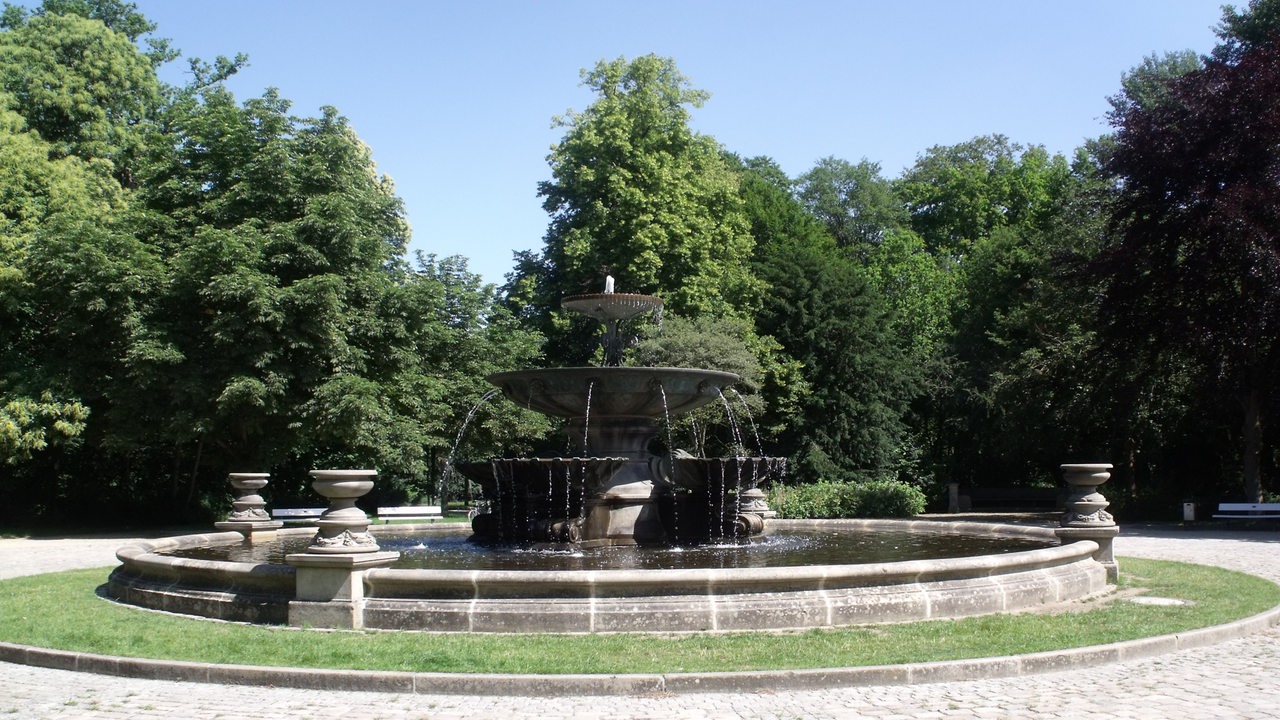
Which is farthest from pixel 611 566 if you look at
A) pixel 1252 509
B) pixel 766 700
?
pixel 1252 509

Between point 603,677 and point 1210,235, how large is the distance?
23150mm

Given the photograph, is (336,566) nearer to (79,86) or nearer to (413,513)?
(413,513)

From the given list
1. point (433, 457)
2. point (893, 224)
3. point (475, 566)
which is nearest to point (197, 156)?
point (433, 457)

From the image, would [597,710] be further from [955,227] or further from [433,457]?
[955,227]

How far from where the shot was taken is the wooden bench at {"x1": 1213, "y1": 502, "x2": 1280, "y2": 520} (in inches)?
993

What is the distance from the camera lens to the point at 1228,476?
109 ft

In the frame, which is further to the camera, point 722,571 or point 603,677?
point 722,571

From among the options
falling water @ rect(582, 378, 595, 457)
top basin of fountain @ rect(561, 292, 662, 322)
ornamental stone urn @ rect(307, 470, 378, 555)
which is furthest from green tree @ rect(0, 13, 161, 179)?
ornamental stone urn @ rect(307, 470, 378, 555)

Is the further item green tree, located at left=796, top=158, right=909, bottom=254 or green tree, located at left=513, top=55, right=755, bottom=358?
green tree, located at left=796, top=158, right=909, bottom=254

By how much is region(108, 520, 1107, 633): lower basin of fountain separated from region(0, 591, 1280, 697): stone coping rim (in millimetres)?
1705

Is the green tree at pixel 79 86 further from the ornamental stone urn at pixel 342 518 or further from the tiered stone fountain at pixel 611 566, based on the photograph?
the ornamental stone urn at pixel 342 518

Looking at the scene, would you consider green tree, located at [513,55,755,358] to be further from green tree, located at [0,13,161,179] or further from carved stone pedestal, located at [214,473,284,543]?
carved stone pedestal, located at [214,473,284,543]

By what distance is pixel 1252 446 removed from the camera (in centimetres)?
2692

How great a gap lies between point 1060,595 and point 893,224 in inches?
1882
